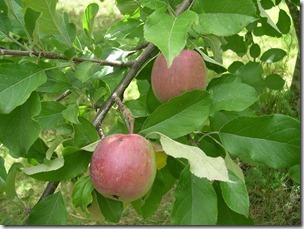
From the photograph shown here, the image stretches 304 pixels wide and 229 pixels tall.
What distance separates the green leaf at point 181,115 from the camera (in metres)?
0.99

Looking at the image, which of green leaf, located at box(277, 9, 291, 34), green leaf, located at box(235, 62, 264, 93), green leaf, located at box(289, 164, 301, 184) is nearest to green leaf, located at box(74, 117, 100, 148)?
green leaf, located at box(289, 164, 301, 184)

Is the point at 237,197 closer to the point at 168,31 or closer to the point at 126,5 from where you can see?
the point at 168,31

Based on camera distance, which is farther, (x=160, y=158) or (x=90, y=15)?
(x=90, y=15)

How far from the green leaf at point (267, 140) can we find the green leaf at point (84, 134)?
32 cm

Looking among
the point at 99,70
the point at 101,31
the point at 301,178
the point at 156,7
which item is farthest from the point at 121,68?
the point at 101,31

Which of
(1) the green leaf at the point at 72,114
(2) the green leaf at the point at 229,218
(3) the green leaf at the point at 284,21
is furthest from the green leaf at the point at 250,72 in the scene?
(1) the green leaf at the point at 72,114

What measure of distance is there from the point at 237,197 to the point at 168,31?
39cm

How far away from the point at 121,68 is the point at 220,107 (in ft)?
1.20

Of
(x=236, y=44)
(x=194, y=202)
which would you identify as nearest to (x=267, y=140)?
(x=194, y=202)

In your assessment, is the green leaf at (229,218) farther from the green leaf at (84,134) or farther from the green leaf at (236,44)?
the green leaf at (236,44)

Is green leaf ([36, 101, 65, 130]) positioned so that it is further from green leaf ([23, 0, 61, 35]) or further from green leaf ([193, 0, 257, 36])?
green leaf ([193, 0, 257, 36])

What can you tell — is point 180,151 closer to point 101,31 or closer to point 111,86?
point 111,86

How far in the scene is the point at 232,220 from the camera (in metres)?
1.11

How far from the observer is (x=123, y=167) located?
0.88m
